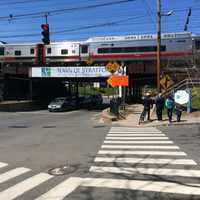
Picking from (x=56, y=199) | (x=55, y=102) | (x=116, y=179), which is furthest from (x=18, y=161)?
(x=55, y=102)

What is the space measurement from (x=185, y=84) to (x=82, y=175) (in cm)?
2531

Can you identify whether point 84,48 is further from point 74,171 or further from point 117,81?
point 74,171

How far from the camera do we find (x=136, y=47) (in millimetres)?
50438

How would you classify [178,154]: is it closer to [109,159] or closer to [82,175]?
[109,159]

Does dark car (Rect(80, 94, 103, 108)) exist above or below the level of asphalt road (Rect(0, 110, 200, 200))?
below

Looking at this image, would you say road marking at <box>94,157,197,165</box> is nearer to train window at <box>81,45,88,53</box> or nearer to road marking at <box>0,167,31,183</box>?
road marking at <box>0,167,31,183</box>

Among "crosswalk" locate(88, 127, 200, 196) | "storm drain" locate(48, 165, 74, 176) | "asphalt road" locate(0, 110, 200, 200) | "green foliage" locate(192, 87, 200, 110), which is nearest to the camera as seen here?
"asphalt road" locate(0, 110, 200, 200)

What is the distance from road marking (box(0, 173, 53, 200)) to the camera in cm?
864

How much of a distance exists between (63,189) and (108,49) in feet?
142

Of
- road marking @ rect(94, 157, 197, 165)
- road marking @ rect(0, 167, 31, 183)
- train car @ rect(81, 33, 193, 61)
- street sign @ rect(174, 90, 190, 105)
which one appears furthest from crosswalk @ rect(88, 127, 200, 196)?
train car @ rect(81, 33, 193, 61)

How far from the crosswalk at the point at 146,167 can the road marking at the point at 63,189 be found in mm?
313

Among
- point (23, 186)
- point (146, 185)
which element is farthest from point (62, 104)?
point (146, 185)

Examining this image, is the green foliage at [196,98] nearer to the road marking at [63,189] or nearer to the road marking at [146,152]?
the road marking at [146,152]

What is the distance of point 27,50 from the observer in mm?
55531
